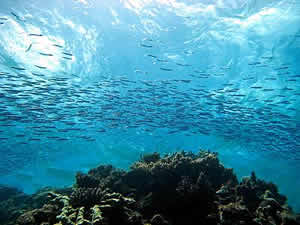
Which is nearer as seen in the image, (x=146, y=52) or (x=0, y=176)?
(x=146, y=52)

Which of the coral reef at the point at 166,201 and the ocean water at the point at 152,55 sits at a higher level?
the ocean water at the point at 152,55

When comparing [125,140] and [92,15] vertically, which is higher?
[92,15]

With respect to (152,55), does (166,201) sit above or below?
below

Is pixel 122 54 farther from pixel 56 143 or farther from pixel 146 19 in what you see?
pixel 56 143

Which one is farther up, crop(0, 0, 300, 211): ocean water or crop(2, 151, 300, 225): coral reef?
crop(0, 0, 300, 211): ocean water

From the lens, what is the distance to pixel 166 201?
7.48 m

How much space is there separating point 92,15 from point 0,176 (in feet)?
206

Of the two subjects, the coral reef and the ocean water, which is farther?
the ocean water

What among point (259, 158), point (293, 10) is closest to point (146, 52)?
point (293, 10)

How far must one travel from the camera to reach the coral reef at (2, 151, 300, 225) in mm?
5922

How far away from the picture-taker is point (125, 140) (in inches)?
1378

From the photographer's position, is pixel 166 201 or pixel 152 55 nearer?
pixel 166 201

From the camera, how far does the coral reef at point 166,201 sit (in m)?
5.92

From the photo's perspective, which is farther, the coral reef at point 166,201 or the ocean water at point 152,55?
the ocean water at point 152,55
